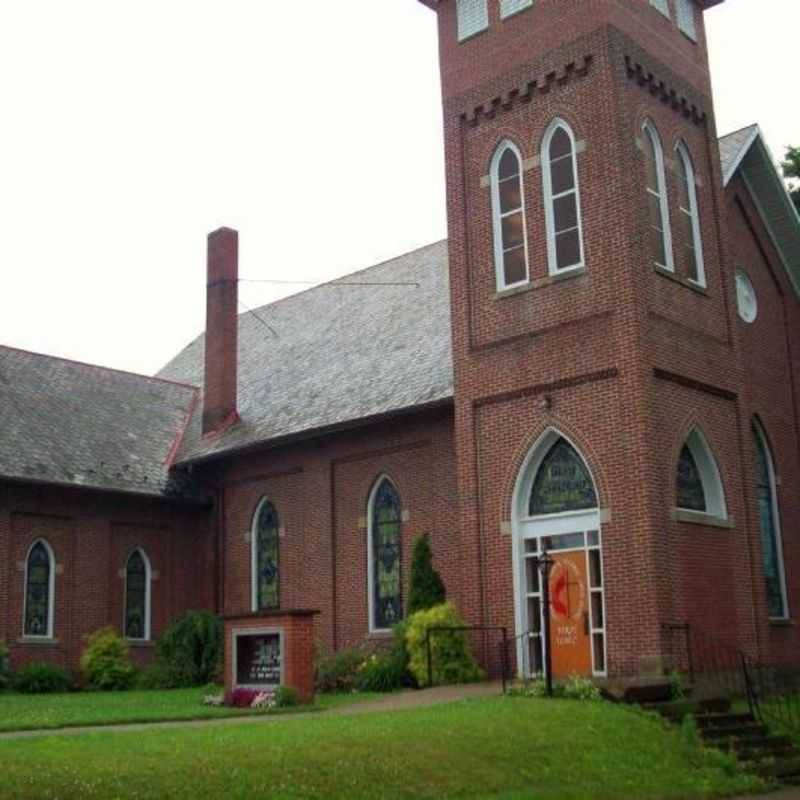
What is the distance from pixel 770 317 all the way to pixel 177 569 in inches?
596

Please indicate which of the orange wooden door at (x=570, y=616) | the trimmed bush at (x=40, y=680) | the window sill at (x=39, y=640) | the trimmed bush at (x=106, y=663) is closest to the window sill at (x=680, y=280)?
the orange wooden door at (x=570, y=616)

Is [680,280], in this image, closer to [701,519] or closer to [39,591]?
[701,519]

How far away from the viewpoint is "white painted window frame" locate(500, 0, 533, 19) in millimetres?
22219

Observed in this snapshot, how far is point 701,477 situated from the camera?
68.8 feet

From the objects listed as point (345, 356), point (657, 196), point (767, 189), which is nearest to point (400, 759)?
point (657, 196)

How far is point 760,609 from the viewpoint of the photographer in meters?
21.0

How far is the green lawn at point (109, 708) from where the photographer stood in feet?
53.1

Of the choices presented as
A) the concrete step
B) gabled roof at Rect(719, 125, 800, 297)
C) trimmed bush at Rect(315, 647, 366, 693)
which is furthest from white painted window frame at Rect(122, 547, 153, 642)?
the concrete step

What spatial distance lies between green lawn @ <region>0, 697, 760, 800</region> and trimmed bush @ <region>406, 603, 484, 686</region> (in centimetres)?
420

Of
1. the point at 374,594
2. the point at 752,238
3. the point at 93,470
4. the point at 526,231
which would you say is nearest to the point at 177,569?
the point at 93,470

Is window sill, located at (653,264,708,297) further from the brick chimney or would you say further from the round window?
the brick chimney

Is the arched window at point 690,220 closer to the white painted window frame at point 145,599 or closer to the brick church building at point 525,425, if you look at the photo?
the brick church building at point 525,425

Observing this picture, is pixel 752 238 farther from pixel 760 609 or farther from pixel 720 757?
pixel 720 757

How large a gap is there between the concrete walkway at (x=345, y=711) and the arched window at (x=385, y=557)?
450 cm
